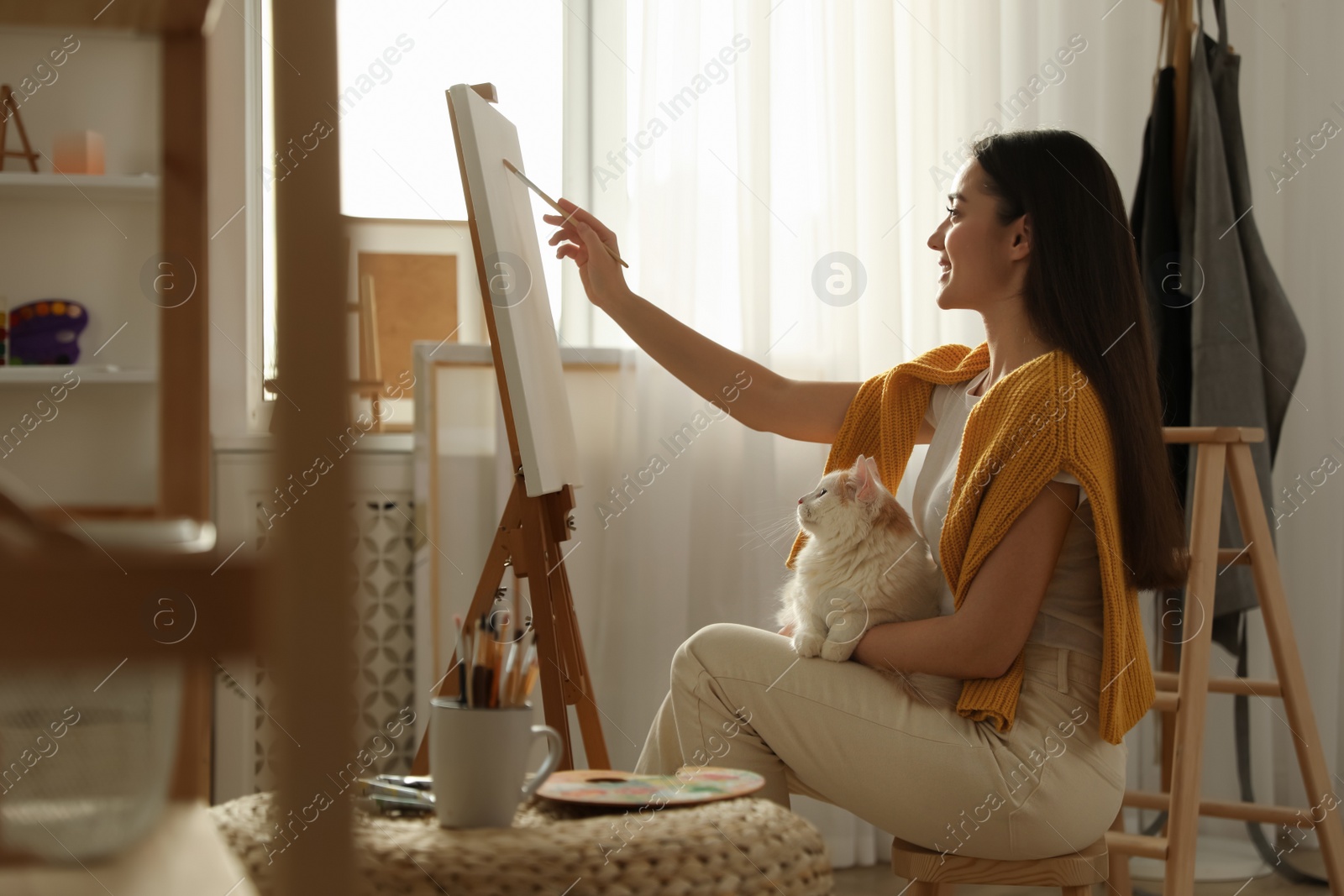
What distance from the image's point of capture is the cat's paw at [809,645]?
122cm

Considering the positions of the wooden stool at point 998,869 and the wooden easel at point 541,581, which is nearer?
the wooden stool at point 998,869

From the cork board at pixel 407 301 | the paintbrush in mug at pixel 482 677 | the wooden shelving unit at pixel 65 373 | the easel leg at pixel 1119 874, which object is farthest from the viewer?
the cork board at pixel 407 301

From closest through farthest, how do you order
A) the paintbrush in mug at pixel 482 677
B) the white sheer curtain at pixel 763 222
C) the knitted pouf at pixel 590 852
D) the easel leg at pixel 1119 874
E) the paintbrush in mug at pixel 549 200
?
the knitted pouf at pixel 590 852 → the paintbrush in mug at pixel 482 677 → the paintbrush in mug at pixel 549 200 → the easel leg at pixel 1119 874 → the white sheer curtain at pixel 763 222

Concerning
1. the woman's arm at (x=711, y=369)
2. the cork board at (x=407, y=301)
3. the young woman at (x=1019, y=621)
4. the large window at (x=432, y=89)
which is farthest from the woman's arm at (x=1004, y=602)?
the cork board at (x=407, y=301)

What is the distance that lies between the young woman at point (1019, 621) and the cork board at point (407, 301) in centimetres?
119

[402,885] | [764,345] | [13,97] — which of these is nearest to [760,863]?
[402,885]

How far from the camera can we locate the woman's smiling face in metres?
1.34

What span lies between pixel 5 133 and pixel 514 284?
1.32 meters

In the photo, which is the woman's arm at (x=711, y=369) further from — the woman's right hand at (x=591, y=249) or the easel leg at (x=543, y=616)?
the easel leg at (x=543, y=616)

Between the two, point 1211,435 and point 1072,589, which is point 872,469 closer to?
point 1072,589

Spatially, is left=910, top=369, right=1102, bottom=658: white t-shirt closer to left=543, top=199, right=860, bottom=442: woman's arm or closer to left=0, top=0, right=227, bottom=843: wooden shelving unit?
left=543, top=199, right=860, bottom=442: woman's arm

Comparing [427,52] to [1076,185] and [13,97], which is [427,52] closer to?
[13,97]

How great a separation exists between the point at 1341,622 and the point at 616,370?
160 centimetres

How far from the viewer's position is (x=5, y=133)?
2.01 m
